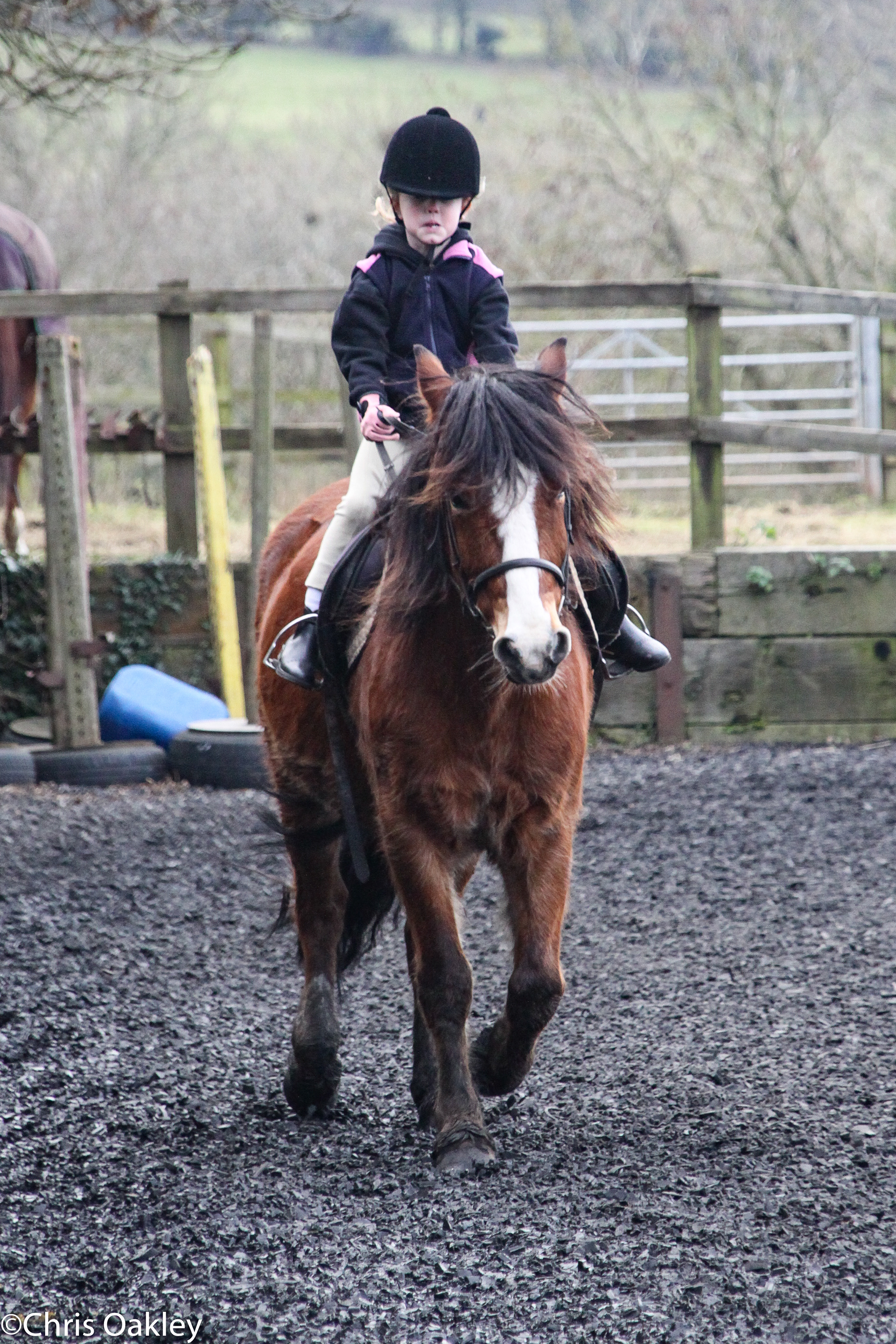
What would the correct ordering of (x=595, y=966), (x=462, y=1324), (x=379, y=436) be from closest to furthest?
(x=462, y=1324) → (x=379, y=436) → (x=595, y=966)

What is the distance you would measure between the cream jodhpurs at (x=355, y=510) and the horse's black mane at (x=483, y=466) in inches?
14.5

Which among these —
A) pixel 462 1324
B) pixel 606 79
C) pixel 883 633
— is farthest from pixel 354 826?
pixel 606 79

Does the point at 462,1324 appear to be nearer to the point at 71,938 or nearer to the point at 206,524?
the point at 71,938


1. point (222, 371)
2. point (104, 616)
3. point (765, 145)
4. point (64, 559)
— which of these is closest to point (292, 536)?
point (64, 559)

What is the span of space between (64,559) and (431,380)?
5035mm

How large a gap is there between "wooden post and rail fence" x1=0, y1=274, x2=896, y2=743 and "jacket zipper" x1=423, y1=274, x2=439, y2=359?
447cm

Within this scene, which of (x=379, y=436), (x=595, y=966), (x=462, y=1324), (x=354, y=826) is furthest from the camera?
(x=595, y=966)

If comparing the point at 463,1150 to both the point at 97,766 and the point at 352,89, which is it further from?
the point at 352,89

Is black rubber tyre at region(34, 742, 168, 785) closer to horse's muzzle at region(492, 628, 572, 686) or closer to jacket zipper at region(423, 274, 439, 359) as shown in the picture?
jacket zipper at region(423, 274, 439, 359)

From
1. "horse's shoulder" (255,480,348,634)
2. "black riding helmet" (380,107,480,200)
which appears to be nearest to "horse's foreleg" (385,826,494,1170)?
"horse's shoulder" (255,480,348,634)

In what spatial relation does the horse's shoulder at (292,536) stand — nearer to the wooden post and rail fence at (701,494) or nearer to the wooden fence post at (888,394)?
the wooden post and rail fence at (701,494)

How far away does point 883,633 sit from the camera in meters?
8.55

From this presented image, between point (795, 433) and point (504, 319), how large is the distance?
497 centimetres


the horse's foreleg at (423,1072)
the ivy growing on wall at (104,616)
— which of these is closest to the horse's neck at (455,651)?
the horse's foreleg at (423,1072)
